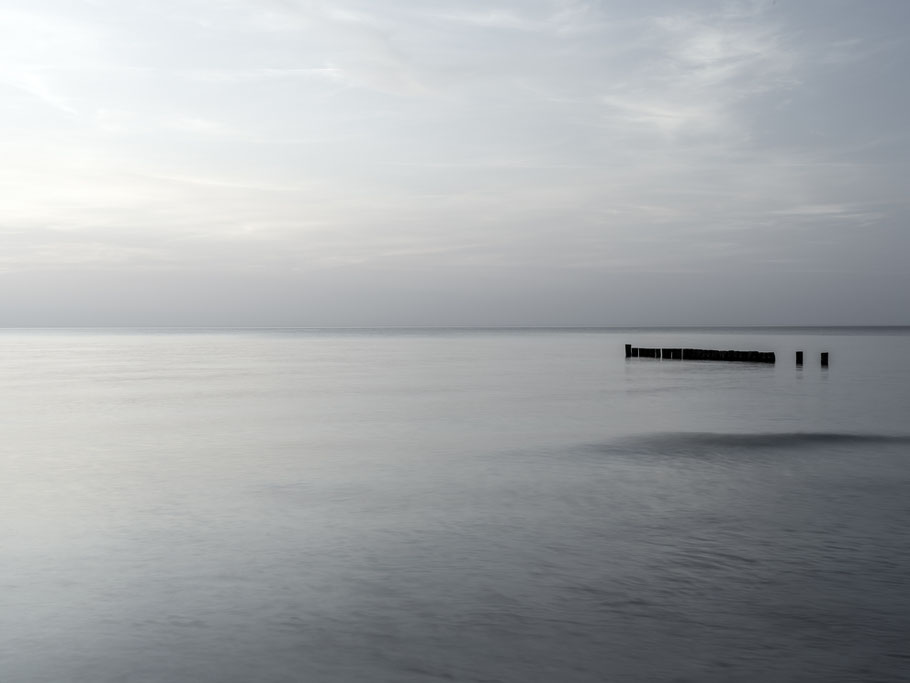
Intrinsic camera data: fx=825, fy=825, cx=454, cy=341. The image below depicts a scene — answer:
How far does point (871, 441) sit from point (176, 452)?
1873 cm

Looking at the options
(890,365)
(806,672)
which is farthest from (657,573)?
(890,365)

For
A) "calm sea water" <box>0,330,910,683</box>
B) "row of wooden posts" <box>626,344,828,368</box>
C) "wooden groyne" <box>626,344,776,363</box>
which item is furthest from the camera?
"wooden groyne" <box>626,344,776,363</box>

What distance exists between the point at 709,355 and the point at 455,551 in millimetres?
62064

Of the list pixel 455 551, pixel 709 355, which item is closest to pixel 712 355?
pixel 709 355

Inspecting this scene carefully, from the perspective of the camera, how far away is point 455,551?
11562 mm

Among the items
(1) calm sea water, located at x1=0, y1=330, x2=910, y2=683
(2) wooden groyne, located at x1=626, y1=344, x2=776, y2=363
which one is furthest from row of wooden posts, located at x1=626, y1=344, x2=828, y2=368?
(1) calm sea water, located at x1=0, y1=330, x2=910, y2=683

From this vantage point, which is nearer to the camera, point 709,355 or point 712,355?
point 712,355

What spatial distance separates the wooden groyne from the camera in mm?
66188

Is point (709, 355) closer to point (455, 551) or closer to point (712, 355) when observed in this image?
point (712, 355)

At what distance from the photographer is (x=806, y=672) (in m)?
7.43

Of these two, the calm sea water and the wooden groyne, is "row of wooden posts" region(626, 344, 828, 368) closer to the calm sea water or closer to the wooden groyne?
the wooden groyne

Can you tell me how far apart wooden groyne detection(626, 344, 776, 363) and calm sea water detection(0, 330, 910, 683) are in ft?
133

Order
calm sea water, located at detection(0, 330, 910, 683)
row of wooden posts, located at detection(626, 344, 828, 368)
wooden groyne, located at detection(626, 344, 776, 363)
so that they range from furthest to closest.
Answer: wooden groyne, located at detection(626, 344, 776, 363), row of wooden posts, located at detection(626, 344, 828, 368), calm sea water, located at detection(0, 330, 910, 683)

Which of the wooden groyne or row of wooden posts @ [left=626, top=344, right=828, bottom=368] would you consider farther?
the wooden groyne
